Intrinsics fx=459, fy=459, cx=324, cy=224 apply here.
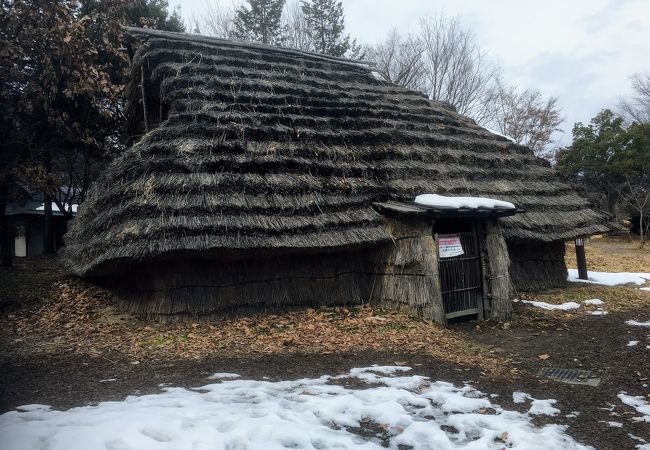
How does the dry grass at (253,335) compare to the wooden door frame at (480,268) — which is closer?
the dry grass at (253,335)

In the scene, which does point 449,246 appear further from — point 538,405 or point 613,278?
point 613,278

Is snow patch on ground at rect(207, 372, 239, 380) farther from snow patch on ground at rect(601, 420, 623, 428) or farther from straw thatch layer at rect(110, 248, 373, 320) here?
snow patch on ground at rect(601, 420, 623, 428)

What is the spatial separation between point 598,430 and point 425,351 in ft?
9.06

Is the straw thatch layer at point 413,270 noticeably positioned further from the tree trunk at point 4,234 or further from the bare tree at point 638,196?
the bare tree at point 638,196

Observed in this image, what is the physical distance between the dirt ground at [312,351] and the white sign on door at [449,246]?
1414 mm

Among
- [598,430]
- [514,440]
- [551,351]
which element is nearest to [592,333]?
[551,351]

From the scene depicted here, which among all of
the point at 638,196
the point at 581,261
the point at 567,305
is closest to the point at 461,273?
the point at 567,305

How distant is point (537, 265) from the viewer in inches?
480

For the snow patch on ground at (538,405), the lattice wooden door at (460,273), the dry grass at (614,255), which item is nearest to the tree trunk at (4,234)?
the lattice wooden door at (460,273)

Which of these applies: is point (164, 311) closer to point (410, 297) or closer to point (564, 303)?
point (410, 297)

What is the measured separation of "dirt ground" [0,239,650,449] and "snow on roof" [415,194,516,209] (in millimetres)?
2192

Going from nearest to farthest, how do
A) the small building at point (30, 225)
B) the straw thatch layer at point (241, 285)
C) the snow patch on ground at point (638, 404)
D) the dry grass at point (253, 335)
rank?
the snow patch on ground at point (638, 404), the dry grass at point (253, 335), the straw thatch layer at point (241, 285), the small building at point (30, 225)

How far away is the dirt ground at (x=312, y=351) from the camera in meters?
5.07

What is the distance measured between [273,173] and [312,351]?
3.53 meters
